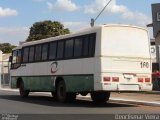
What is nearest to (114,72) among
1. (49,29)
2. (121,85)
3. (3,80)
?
(121,85)

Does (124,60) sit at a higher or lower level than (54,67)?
higher

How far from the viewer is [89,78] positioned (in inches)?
801

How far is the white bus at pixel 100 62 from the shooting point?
787 inches

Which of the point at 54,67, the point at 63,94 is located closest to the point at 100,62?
the point at 63,94

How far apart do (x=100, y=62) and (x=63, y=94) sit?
145 inches

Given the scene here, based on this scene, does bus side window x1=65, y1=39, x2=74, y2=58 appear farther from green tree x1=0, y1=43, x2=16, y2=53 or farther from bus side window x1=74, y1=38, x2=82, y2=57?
green tree x1=0, y1=43, x2=16, y2=53

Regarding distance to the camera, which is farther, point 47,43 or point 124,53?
point 47,43

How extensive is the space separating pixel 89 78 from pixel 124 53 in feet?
6.19

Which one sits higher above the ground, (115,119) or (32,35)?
(32,35)

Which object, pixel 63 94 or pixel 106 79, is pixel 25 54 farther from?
pixel 106 79

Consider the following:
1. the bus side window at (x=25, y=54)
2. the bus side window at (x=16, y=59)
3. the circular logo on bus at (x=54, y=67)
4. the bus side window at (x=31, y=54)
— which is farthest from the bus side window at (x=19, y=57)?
the circular logo on bus at (x=54, y=67)

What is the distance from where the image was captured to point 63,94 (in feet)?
74.5

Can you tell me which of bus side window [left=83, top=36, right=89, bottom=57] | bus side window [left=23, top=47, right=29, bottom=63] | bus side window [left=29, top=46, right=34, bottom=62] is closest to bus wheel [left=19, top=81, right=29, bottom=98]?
bus side window [left=23, top=47, right=29, bottom=63]

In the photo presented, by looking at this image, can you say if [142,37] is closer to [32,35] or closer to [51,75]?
[51,75]
